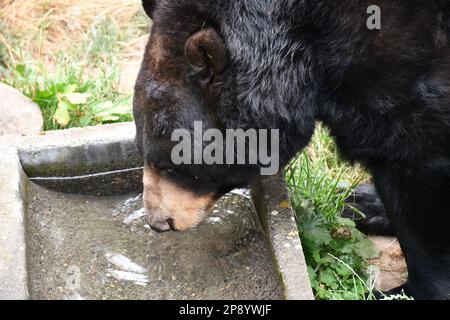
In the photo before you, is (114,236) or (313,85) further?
(114,236)

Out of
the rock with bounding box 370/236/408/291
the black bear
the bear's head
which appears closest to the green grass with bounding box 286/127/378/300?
the rock with bounding box 370/236/408/291

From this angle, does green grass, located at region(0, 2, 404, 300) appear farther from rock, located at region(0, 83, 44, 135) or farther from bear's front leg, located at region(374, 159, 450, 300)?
bear's front leg, located at region(374, 159, 450, 300)

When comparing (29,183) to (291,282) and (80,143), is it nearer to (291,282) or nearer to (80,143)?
(80,143)

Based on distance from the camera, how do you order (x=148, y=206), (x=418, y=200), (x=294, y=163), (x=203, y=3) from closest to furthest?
(x=203, y=3) → (x=418, y=200) → (x=148, y=206) → (x=294, y=163)

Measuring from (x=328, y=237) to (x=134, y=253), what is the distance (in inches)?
49.4

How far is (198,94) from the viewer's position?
423cm

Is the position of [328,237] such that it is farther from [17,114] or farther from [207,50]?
[17,114]

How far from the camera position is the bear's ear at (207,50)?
399 cm

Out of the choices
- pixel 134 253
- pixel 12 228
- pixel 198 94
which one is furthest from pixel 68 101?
pixel 198 94

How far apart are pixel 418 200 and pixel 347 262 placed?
936mm

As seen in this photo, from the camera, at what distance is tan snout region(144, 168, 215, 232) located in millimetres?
Answer: 4661

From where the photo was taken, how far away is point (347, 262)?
5.23 metres

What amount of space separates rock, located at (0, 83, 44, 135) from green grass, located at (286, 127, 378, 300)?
2063 millimetres
